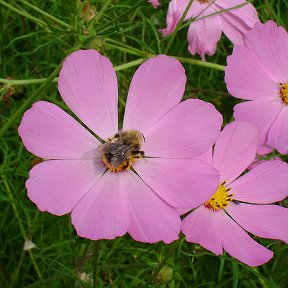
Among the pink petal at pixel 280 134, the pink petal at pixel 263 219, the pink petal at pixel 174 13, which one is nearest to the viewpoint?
the pink petal at pixel 263 219

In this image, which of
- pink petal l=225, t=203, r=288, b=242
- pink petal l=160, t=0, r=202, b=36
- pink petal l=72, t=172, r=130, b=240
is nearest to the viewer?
pink petal l=72, t=172, r=130, b=240

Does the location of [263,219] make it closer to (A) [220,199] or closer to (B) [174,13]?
(A) [220,199]

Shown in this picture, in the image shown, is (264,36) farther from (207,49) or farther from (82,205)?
(82,205)

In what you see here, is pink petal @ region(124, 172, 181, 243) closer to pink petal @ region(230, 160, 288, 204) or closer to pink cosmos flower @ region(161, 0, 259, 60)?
pink petal @ region(230, 160, 288, 204)

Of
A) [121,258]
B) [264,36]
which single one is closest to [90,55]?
[264,36]

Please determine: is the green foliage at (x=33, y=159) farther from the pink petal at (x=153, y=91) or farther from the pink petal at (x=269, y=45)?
the pink petal at (x=153, y=91)

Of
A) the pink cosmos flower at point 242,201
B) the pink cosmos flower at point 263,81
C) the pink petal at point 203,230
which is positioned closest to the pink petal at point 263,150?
the pink cosmos flower at point 263,81

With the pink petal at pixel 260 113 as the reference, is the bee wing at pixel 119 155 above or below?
below

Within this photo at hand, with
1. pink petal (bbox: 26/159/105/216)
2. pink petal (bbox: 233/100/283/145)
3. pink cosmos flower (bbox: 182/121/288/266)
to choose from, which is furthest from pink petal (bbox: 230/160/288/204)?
pink petal (bbox: 26/159/105/216)
